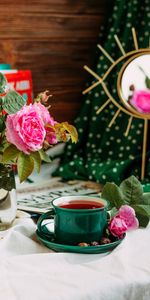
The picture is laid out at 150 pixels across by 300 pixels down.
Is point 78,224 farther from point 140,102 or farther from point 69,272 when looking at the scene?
point 140,102

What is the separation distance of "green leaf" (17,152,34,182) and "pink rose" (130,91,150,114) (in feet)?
2.18

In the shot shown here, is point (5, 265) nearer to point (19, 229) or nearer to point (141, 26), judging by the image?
point (19, 229)

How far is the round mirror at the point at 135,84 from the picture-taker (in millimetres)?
1688

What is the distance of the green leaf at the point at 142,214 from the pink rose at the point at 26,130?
0.81 ft

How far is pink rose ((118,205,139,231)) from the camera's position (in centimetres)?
115

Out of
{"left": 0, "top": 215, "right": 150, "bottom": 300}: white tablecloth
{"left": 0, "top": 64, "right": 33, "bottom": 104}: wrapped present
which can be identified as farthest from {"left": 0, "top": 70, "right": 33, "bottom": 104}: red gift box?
{"left": 0, "top": 215, "right": 150, "bottom": 300}: white tablecloth

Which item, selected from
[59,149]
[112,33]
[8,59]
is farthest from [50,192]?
[112,33]

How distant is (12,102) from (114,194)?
275mm

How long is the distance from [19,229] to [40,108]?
225 mm

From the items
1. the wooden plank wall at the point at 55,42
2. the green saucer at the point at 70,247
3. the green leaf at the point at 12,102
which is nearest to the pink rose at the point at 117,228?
the green saucer at the point at 70,247

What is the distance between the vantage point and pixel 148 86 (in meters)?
1.73

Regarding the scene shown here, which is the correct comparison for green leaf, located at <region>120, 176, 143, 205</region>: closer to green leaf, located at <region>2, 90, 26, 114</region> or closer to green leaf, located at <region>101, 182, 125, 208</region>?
green leaf, located at <region>101, 182, 125, 208</region>

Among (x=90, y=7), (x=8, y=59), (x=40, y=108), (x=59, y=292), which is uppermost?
(x=90, y=7)

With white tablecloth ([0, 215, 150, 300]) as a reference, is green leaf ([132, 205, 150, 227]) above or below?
above
